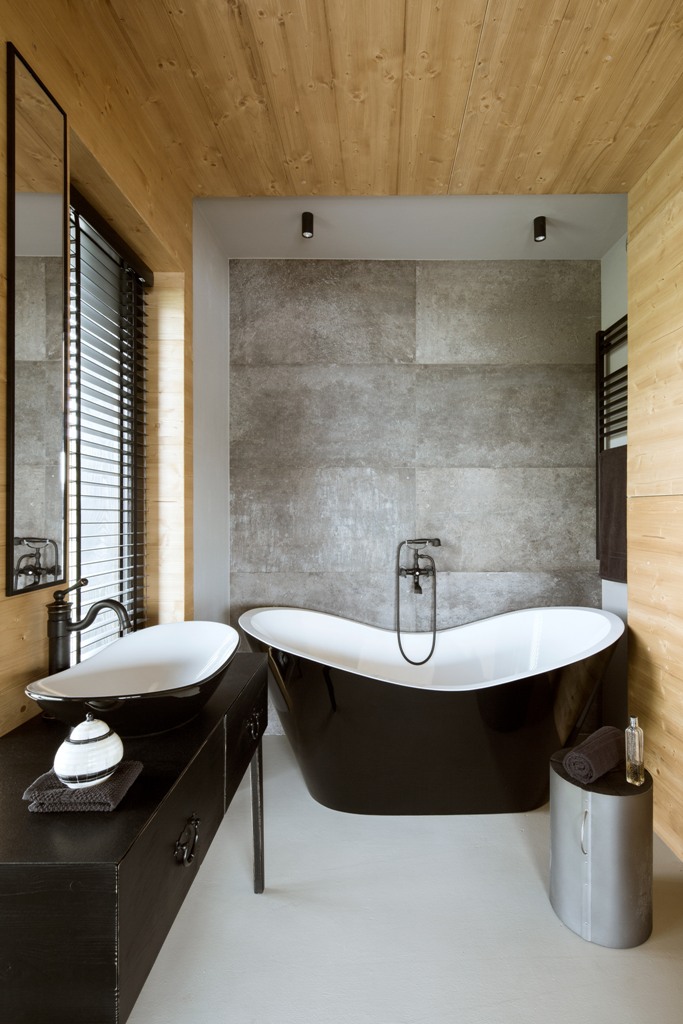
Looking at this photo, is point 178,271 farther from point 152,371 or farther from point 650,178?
point 650,178

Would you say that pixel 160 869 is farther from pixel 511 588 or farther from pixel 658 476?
pixel 511 588

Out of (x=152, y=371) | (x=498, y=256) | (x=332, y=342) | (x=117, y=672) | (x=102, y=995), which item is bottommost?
(x=102, y=995)

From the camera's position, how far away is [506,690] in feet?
8.06

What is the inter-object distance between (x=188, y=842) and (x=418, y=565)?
8.00ft

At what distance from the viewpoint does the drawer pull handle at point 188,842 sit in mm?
1094

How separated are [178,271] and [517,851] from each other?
2687 millimetres

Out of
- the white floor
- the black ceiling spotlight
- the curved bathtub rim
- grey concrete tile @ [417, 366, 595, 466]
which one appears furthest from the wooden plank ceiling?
the white floor

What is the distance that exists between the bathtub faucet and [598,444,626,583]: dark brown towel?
877 mm

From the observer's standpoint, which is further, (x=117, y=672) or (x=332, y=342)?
(x=332, y=342)

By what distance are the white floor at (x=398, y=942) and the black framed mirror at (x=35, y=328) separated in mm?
1203

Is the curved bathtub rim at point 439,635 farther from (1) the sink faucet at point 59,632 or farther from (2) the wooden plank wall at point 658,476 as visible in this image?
(1) the sink faucet at point 59,632

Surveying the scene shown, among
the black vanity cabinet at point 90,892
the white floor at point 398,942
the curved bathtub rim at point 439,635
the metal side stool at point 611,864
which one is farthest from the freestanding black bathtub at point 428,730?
the black vanity cabinet at point 90,892

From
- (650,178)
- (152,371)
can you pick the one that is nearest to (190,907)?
(152,371)

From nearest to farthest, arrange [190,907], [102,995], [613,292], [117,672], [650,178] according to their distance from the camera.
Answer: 1. [102,995]
2. [117,672]
3. [190,907]
4. [650,178]
5. [613,292]
